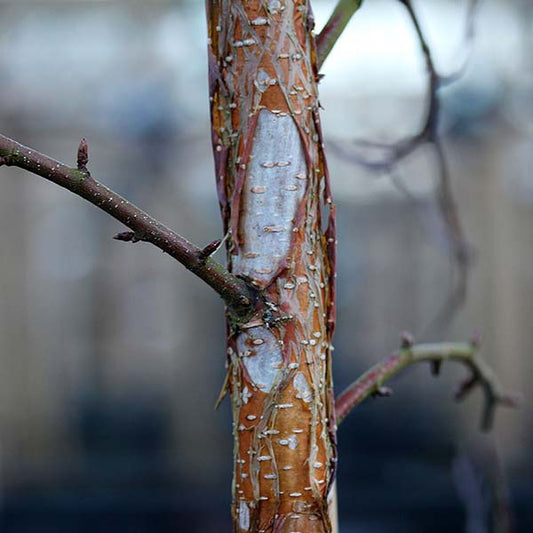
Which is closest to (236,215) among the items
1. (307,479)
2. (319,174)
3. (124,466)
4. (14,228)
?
(319,174)

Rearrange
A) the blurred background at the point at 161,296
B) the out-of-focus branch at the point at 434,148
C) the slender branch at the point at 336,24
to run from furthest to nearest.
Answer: the blurred background at the point at 161,296, the out-of-focus branch at the point at 434,148, the slender branch at the point at 336,24

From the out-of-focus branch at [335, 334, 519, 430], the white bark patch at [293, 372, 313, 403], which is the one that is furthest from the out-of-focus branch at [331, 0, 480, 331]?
the white bark patch at [293, 372, 313, 403]

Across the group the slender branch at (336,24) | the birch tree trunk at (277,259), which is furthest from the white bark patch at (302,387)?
the slender branch at (336,24)

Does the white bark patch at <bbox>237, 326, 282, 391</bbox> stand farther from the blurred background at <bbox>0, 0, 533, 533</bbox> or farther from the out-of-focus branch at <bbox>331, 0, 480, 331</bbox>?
the blurred background at <bbox>0, 0, 533, 533</bbox>

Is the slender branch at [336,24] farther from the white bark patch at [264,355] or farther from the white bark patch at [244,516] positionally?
the white bark patch at [244,516]

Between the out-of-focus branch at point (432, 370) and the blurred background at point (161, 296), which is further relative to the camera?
the blurred background at point (161, 296)
